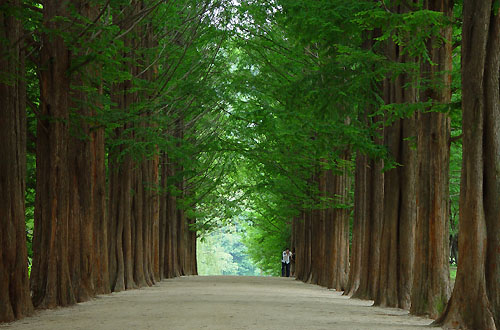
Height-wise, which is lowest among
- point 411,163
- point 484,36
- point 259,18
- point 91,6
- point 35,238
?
point 35,238

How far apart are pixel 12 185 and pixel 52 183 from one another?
2.97 metres

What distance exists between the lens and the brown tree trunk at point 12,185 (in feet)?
45.3

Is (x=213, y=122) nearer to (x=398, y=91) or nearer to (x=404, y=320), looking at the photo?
(x=398, y=91)

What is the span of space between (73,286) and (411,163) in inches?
350

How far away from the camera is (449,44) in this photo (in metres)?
16.4

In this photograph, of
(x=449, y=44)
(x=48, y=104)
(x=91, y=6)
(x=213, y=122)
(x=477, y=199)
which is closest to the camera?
(x=477, y=199)

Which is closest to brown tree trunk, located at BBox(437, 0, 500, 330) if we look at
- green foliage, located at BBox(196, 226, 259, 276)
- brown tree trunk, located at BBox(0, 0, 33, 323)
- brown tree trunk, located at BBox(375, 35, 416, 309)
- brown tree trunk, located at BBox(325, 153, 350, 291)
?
brown tree trunk, located at BBox(375, 35, 416, 309)

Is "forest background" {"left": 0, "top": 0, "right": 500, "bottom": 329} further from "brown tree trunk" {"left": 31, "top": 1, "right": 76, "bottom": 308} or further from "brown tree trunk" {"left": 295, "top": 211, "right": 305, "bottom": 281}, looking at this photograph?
"brown tree trunk" {"left": 295, "top": 211, "right": 305, "bottom": 281}

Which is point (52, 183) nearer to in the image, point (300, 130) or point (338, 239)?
point (300, 130)

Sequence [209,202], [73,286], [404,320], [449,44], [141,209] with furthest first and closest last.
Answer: [209,202]
[141,209]
[73,286]
[449,44]
[404,320]

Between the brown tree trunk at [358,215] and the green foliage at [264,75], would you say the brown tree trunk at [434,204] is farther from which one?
the brown tree trunk at [358,215]

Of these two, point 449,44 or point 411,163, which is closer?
point 449,44

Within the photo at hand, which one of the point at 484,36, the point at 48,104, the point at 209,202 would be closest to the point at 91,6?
the point at 48,104

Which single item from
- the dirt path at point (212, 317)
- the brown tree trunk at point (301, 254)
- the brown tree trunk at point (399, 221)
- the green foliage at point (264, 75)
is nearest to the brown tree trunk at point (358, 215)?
the green foliage at point (264, 75)
